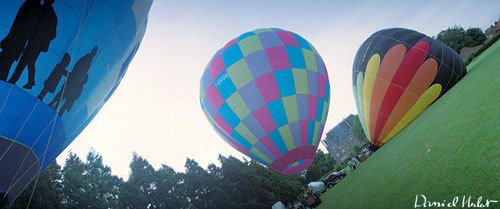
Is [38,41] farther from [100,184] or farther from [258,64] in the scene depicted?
[100,184]

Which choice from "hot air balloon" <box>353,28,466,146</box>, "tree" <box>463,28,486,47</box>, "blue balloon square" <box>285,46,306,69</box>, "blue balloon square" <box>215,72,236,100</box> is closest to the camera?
"blue balloon square" <box>215,72,236,100</box>

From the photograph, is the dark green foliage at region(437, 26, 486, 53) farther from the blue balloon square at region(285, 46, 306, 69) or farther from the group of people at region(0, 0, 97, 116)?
the group of people at region(0, 0, 97, 116)

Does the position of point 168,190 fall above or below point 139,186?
below

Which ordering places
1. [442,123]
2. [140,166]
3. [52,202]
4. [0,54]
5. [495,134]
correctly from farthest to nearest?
[140,166] < [52,202] < [442,123] < [495,134] < [0,54]

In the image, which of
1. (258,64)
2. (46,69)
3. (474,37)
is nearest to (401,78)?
(258,64)

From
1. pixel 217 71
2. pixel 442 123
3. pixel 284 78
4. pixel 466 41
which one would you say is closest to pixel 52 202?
pixel 217 71

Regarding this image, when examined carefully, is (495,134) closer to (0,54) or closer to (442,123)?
(442,123)

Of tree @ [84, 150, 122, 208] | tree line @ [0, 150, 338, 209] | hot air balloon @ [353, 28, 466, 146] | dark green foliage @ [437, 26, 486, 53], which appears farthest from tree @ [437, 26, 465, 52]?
tree @ [84, 150, 122, 208]

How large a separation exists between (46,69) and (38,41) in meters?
0.42

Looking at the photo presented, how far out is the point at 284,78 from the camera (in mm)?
11516

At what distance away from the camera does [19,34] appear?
3.96m

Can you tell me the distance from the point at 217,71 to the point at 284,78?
277 cm

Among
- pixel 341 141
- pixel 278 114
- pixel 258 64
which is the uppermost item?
pixel 341 141

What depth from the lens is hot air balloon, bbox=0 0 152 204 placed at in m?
3.98
